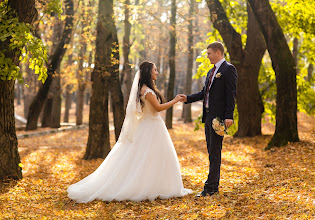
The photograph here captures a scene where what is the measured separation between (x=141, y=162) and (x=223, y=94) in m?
1.78

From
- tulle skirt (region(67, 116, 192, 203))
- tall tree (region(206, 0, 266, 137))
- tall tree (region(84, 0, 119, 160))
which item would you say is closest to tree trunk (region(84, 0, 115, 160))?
tall tree (region(84, 0, 119, 160))

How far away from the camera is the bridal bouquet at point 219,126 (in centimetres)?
547

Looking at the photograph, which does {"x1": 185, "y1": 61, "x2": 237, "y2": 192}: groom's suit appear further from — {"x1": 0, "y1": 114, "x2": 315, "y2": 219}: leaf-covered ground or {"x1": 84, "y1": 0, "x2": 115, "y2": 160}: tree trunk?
{"x1": 84, "y1": 0, "x2": 115, "y2": 160}: tree trunk

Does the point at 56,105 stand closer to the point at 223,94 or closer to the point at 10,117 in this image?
the point at 10,117

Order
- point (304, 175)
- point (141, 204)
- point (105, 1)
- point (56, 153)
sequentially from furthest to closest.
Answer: point (56, 153), point (105, 1), point (304, 175), point (141, 204)

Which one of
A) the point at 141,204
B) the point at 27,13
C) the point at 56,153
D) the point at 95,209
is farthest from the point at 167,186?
the point at 56,153

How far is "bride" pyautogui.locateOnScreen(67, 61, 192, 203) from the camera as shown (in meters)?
5.95

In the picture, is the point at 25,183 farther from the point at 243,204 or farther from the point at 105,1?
the point at 105,1

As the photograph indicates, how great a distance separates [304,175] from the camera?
6684 millimetres

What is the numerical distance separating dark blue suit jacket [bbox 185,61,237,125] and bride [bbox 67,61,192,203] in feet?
2.19

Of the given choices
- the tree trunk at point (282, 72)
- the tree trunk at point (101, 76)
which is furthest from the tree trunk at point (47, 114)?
the tree trunk at point (282, 72)

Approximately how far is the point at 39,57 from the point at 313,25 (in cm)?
863

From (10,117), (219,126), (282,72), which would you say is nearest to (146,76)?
(219,126)

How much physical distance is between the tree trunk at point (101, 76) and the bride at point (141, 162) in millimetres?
3966
